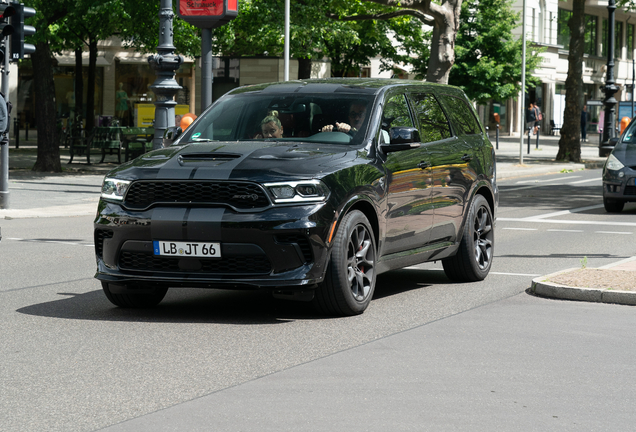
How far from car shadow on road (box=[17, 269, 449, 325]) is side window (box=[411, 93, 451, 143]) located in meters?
1.39

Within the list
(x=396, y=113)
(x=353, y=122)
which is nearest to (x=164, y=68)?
(x=396, y=113)

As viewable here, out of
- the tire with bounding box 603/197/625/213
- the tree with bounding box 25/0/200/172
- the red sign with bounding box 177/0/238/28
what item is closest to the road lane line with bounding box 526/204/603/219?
the tire with bounding box 603/197/625/213

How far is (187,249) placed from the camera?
24.2ft

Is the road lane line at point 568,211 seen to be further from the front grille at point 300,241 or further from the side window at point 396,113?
the front grille at point 300,241

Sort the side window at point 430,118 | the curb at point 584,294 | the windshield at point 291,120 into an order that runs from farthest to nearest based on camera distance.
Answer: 1. the side window at point 430,118
2. the curb at point 584,294
3. the windshield at point 291,120

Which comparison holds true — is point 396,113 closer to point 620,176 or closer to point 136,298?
point 136,298

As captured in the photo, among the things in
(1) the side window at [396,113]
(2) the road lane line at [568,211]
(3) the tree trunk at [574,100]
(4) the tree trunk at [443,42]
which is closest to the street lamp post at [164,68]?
(2) the road lane line at [568,211]

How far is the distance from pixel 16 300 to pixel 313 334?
9.29 ft

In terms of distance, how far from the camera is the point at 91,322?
758cm

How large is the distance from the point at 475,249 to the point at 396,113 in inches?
68.4

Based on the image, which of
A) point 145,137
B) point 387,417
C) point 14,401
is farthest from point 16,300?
point 145,137

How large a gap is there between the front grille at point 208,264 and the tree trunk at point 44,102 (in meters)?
19.0

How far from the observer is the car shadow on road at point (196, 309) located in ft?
25.6

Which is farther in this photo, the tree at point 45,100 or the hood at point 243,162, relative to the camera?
the tree at point 45,100
